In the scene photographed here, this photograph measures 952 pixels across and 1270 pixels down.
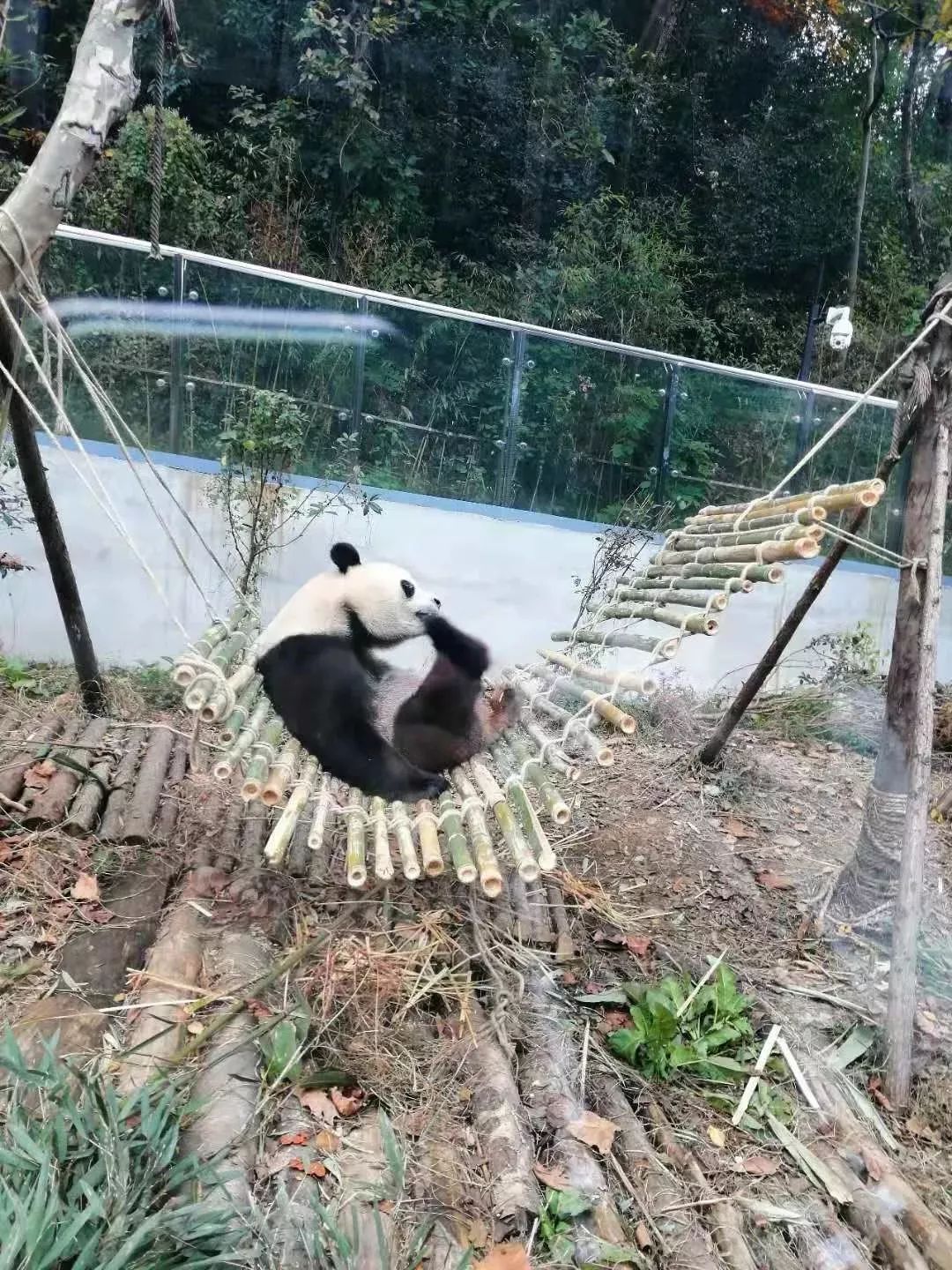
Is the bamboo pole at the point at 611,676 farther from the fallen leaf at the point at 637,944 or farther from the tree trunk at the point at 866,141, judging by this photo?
the tree trunk at the point at 866,141

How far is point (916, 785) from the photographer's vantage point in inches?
97.7

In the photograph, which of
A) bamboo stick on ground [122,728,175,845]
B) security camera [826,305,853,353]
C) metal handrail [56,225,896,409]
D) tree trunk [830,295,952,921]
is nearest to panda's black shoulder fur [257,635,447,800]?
bamboo stick on ground [122,728,175,845]

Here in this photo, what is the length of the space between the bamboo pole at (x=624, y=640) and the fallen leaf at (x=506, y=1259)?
126 centimetres

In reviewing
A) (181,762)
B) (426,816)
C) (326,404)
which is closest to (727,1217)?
(426,816)

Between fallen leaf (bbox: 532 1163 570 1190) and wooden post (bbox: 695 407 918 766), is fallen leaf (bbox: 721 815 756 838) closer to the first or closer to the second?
wooden post (bbox: 695 407 918 766)

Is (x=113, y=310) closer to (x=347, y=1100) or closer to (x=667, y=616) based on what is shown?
(x=667, y=616)

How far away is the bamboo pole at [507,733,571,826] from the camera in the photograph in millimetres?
2105

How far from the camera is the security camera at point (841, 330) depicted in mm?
4594

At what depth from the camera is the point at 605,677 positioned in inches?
88.4

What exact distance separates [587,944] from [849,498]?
1544 millimetres

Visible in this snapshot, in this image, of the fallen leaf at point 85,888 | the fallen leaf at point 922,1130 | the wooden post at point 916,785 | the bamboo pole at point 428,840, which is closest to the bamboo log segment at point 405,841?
the bamboo pole at point 428,840

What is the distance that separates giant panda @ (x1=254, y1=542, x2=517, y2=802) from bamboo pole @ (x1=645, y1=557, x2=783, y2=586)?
2.11ft

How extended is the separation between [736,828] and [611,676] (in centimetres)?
183

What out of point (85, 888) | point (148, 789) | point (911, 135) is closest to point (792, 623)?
point (148, 789)
